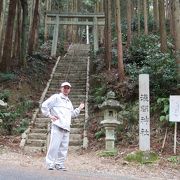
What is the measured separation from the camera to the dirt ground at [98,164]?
26.2 ft

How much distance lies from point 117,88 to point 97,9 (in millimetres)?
21183

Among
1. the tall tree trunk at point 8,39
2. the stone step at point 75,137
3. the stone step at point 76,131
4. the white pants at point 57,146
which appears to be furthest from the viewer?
the tall tree trunk at point 8,39

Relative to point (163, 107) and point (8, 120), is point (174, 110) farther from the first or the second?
point (8, 120)

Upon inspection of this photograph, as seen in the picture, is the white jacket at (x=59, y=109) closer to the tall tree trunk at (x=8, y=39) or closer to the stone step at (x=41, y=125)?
the stone step at (x=41, y=125)

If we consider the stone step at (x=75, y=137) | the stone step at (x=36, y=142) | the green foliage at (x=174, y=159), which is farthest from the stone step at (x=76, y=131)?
the green foliage at (x=174, y=159)

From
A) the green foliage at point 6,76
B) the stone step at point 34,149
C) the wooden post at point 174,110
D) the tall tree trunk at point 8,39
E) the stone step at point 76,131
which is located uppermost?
the tall tree trunk at point 8,39

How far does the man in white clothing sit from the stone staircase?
13.0 feet

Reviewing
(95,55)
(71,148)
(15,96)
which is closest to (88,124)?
(71,148)

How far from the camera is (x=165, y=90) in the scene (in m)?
11.8

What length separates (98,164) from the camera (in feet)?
29.5

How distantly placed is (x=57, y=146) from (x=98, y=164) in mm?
2332

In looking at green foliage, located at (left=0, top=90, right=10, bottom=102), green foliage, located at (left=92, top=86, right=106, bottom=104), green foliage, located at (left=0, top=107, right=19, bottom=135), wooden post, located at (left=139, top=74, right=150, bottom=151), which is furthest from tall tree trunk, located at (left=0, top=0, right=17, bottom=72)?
wooden post, located at (left=139, top=74, right=150, bottom=151)

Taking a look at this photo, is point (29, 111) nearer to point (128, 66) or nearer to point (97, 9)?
point (128, 66)

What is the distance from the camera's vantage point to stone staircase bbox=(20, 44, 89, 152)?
11703 mm
